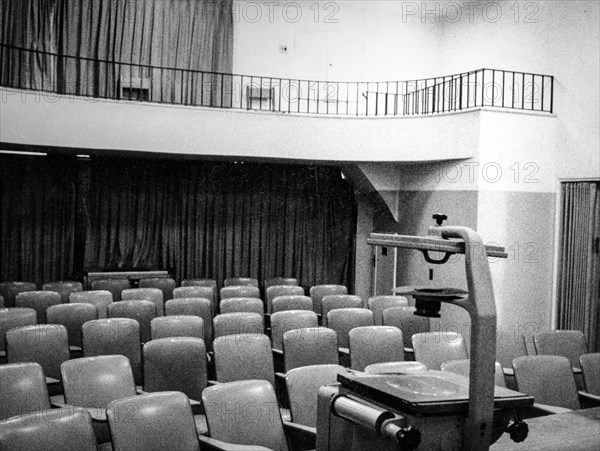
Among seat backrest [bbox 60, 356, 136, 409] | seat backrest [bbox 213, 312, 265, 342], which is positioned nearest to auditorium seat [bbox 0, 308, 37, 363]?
seat backrest [bbox 213, 312, 265, 342]

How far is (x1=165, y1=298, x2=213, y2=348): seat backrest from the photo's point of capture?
7133 mm

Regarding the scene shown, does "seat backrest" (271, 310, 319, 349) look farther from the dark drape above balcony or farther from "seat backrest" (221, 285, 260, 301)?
the dark drape above balcony

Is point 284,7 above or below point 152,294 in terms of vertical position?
above

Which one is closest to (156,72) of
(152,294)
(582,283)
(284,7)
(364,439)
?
(284,7)

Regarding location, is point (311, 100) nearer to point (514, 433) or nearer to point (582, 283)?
point (582, 283)

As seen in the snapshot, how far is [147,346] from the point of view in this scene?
4965 mm

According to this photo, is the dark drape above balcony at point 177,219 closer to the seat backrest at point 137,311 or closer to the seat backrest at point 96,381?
the seat backrest at point 137,311

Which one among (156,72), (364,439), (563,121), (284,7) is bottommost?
(364,439)

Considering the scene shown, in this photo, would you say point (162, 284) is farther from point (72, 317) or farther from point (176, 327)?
point (176, 327)

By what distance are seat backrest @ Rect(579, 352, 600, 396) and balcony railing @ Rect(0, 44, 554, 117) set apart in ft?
14.5

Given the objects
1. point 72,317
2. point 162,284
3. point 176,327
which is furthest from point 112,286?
point 176,327

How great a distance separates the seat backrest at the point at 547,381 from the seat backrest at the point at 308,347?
1436mm

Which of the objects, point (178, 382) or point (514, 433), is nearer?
point (514, 433)

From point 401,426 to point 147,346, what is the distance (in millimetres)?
3177
